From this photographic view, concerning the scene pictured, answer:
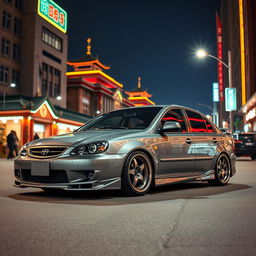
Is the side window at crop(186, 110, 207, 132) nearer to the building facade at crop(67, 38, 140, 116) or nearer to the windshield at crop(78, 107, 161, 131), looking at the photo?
the windshield at crop(78, 107, 161, 131)

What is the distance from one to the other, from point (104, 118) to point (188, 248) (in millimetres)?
4681

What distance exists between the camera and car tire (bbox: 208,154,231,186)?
25.8 ft

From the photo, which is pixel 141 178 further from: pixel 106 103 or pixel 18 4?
pixel 106 103

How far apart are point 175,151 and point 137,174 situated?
0.99 metres

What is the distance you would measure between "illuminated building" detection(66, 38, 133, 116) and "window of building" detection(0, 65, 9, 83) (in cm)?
2332

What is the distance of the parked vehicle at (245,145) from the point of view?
21.4 metres

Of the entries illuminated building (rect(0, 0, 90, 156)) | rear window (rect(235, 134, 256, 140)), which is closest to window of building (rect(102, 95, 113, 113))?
illuminated building (rect(0, 0, 90, 156))

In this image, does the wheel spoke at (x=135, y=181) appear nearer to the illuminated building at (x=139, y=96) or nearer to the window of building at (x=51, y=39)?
the window of building at (x=51, y=39)

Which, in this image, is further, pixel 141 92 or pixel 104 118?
pixel 141 92

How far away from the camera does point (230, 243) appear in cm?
332

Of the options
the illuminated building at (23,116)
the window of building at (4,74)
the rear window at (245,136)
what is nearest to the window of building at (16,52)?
the window of building at (4,74)

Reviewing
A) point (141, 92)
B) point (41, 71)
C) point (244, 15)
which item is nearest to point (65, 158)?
point (244, 15)

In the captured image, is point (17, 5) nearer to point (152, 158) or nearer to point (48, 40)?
point (48, 40)

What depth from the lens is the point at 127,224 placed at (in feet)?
13.4
